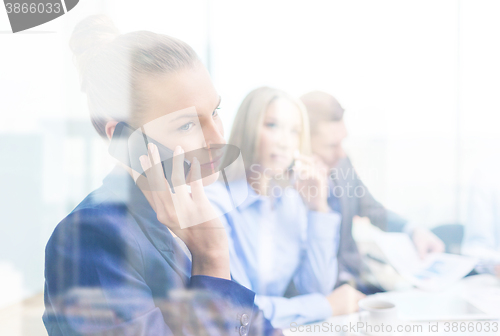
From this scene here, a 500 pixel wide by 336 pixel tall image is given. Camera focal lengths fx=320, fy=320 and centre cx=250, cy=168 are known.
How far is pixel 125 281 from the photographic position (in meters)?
0.67

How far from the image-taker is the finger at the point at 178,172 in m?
0.72

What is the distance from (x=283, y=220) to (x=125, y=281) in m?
0.45

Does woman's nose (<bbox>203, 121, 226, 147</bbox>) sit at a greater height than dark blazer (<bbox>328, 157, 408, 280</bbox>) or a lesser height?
greater

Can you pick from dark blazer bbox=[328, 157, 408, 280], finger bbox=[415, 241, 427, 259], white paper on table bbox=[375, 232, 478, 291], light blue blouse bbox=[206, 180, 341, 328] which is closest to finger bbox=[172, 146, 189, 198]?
light blue blouse bbox=[206, 180, 341, 328]

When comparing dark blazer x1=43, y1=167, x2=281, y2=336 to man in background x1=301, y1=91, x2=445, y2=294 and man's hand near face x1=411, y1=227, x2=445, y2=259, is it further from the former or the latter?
man's hand near face x1=411, y1=227, x2=445, y2=259

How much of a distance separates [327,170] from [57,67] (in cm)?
76

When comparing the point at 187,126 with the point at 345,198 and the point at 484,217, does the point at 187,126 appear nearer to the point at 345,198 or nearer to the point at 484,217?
the point at 345,198

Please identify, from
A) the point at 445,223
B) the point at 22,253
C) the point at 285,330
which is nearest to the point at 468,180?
the point at 445,223

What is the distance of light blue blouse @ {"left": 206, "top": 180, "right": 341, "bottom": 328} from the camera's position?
0.86 meters

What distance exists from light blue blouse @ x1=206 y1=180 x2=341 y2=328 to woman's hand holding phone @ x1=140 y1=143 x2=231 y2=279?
0.25 feet

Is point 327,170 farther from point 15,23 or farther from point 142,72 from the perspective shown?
point 15,23

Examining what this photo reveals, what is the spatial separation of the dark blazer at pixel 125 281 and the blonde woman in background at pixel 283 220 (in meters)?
0.12

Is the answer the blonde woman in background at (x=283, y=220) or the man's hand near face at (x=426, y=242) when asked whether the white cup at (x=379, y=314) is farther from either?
the man's hand near face at (x=426, y=242)

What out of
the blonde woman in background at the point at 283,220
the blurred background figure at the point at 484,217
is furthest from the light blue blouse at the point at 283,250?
the blurred background figure at the point at 484,217
